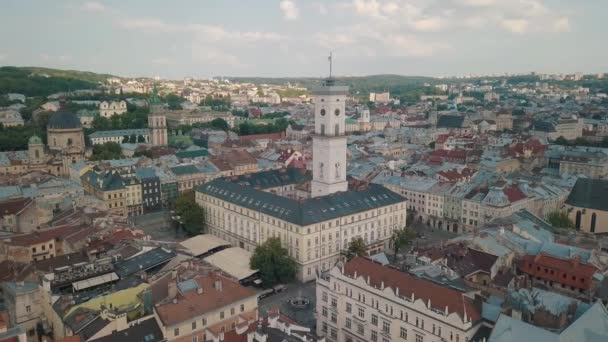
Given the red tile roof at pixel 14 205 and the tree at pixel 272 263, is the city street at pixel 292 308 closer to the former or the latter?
the tree at pixel 272 263

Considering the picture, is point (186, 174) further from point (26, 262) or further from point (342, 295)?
point (342, 295)

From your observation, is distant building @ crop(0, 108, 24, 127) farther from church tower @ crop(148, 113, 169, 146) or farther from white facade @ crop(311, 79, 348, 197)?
white facade @ crop(311, 79, 348, 197)

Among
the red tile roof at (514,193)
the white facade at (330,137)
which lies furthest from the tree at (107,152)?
the red tile roof at (514,193)

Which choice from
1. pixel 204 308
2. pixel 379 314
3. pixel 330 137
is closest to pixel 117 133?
pixel 330 137

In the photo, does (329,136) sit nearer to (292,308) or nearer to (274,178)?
(274,178)

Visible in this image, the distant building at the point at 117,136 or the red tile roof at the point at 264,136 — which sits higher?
the distant building at the point at 117,136

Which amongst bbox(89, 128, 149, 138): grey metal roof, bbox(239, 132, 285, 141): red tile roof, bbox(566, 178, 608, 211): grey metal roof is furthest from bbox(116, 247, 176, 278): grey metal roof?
bbox(239, 132, 285, 141): red tile roof

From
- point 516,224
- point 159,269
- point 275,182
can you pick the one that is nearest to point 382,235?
point 516,224
